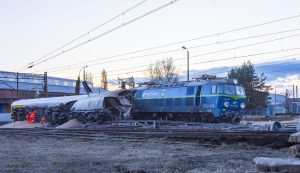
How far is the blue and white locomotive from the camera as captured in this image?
30594 mm

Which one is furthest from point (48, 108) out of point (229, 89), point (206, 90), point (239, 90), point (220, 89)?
Answer: point (239, 90)

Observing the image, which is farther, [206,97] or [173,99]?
[173,99]

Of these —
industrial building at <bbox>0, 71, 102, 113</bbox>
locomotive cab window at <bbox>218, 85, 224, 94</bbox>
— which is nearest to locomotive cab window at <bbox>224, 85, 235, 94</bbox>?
locomotive cab window at <bbox>218, 85, 224, 94</bbox>

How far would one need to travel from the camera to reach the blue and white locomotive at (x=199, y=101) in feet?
100

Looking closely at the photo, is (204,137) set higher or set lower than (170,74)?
lower

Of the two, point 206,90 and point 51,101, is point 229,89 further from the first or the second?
point 51,101

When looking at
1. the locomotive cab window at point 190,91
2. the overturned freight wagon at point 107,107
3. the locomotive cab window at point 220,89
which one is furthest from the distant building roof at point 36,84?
the locomotive cab window at point 220,89

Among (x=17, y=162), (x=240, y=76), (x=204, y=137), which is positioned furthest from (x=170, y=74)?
(x=17, y=162)

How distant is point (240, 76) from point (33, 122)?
38.2m

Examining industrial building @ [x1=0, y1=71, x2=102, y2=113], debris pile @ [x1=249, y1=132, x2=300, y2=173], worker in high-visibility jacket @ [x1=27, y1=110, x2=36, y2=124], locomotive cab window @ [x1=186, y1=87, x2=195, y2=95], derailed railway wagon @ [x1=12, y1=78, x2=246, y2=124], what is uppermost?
industrial building @ [x1=0, y1=71, x2=102, y2=113]

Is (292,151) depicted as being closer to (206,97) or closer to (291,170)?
(291,170)

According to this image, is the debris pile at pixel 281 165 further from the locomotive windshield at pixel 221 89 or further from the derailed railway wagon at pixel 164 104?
the locomotive windshield at pixel 221 89

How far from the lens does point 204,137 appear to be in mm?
16188

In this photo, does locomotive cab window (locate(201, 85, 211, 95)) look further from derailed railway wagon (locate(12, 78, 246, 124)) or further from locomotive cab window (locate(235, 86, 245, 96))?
locomotive cab window (locate(235, 86, 245, 96))
